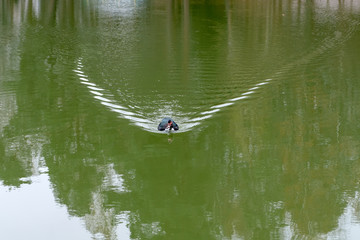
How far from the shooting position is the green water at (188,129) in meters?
7.30

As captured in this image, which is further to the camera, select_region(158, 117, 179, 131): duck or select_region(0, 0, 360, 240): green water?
select_region(158, 117, 179, 131): duck

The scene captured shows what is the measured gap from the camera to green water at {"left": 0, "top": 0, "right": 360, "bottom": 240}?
7.30 metres

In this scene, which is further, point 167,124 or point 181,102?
point 181,102

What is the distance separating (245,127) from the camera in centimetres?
981

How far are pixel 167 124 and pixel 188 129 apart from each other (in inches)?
19.6

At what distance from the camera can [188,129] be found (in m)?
9.64

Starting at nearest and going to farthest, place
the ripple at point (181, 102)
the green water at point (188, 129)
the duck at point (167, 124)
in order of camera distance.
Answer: the green water at point (188, 129) → the duck at point (167, 124) → the ripple at point (181, 102)

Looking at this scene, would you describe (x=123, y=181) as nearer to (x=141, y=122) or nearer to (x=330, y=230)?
(x=141, y=122)

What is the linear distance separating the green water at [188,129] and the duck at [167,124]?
0.32 feet

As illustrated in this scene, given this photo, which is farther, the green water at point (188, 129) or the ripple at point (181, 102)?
the ripple at point (181, 102)

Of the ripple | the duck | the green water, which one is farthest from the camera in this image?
the ripple

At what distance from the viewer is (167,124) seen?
9.26m

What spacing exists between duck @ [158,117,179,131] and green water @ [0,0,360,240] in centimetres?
10

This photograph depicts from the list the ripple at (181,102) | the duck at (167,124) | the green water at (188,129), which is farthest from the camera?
the ripple at (181,102)
